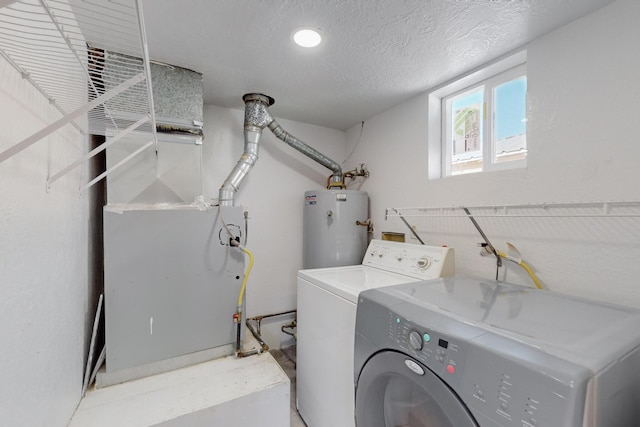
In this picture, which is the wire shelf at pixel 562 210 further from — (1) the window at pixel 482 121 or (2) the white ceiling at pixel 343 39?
(2) the white ceiling at pixel 343 39

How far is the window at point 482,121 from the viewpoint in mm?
1558

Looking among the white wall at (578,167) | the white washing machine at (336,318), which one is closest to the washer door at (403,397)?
the white washing machine at (336,318)

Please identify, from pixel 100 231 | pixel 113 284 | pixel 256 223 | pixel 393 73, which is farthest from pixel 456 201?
pixel 100 231

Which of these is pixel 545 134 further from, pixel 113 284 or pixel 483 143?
pixel 113 284

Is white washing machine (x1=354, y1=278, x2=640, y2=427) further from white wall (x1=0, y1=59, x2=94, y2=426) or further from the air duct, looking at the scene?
the air duct

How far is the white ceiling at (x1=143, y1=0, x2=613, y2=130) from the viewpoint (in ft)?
3.79

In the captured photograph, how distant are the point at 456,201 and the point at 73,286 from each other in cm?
213

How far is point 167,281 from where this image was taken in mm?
1513

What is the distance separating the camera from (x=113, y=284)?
1402 millimetres

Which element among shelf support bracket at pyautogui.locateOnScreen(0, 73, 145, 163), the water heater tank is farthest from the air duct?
shelf support bracket at pyautogui.locateOnScreen(0, 73, 145, 163)

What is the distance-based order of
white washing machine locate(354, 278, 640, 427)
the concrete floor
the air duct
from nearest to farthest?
white washing machine locate(354, 278, 640, 427), the concrete floor, the air duct

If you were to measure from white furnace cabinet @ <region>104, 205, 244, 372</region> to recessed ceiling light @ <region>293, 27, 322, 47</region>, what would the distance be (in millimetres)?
1034

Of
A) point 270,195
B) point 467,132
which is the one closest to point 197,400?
point 270,195

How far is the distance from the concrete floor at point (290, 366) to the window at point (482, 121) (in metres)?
1.94
